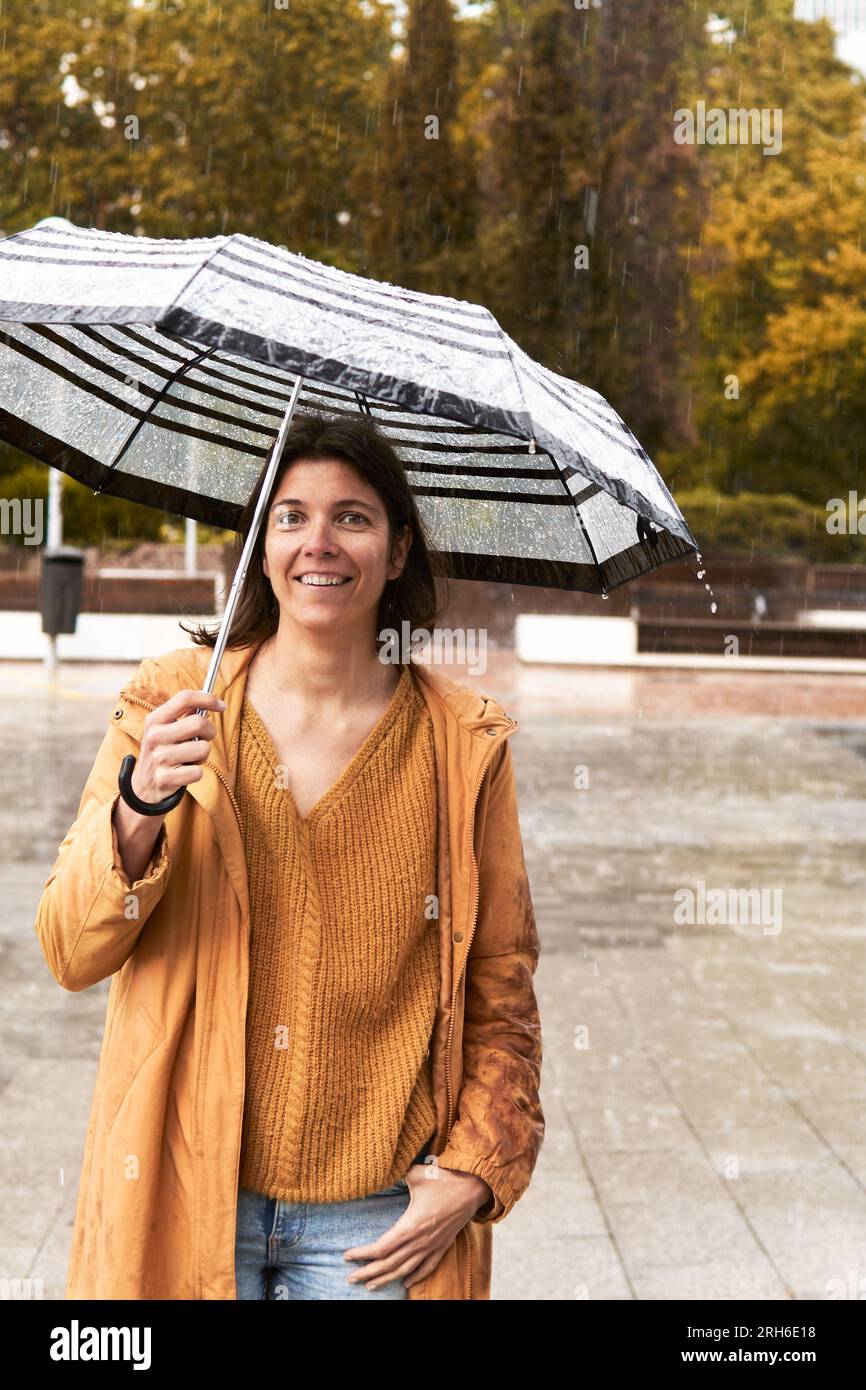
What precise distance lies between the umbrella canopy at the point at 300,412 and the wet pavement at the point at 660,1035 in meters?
2.27

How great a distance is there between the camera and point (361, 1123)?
240 centimetres

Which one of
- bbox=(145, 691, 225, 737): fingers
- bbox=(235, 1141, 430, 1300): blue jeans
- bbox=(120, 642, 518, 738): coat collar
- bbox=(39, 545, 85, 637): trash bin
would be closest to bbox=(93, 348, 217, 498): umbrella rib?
bbox=(120, 642, 518, 738): coat collar

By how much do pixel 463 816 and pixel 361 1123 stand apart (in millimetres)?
469

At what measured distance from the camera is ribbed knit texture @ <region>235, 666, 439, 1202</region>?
93.1 inches

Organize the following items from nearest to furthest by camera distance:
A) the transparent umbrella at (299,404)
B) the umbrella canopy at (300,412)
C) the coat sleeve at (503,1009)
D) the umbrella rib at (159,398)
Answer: the transparent umbrella at (299,404), the umbrella canopy at (300,412), the coat sleeve at (503,1009), the umbrella rib at (159,398)

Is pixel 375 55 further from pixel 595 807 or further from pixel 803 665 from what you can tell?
pixel 595 807

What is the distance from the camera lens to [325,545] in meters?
2.44

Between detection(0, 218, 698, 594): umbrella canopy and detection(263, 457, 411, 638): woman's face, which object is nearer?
detection(0, 218, 698, 594): umbrella canopy

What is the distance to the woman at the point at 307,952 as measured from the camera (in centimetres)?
231

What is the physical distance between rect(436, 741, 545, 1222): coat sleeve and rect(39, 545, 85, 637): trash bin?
17.0m

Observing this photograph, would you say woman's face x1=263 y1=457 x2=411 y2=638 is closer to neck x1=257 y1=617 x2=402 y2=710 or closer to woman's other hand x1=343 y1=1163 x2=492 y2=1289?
neck x1=257 y1=617 x2=402 y2=710

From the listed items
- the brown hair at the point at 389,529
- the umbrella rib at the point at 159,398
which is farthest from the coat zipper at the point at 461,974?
the umbrella rib at the point at 159,398

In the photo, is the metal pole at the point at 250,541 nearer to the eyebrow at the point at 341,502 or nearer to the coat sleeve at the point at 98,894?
the eyebrow at the point at 341,502

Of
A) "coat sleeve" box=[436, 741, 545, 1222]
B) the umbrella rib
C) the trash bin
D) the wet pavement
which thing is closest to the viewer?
"coat sleeve" box=[436, 741, 545, 1222]
